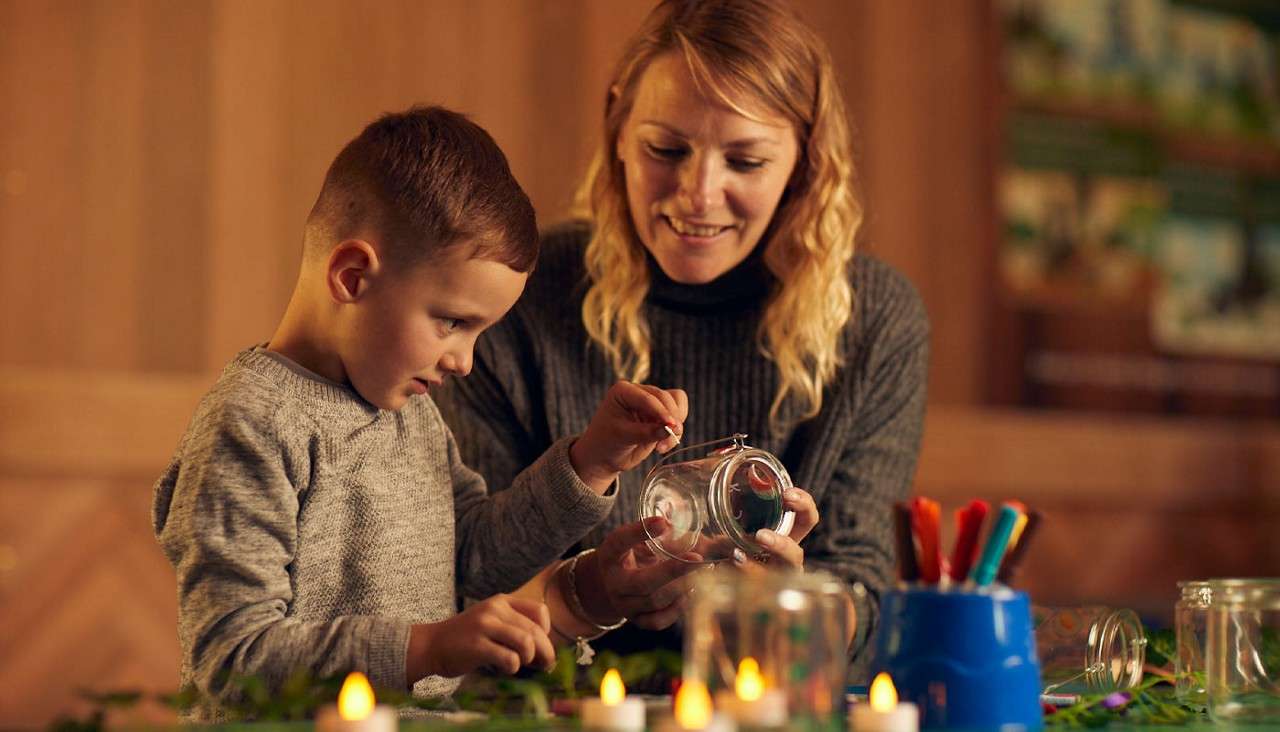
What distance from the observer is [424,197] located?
1.23m

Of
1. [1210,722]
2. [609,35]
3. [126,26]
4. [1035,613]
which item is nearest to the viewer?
[1210,722]

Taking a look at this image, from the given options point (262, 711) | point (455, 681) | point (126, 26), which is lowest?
point (455, 681)

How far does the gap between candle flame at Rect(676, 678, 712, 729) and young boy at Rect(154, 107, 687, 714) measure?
0.63 feet

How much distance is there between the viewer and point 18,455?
103 inches

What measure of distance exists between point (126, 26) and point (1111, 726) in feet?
7.70

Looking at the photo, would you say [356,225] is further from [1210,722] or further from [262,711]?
[1210,722]

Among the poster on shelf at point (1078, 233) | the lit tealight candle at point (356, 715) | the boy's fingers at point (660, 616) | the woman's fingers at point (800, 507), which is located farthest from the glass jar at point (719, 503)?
the poster on shelf at point (1078, 233)

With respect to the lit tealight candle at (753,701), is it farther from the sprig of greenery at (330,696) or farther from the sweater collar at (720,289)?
the sweater collar at (720,289)

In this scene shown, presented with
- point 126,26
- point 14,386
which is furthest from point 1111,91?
point 14,386

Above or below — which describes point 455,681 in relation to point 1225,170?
below

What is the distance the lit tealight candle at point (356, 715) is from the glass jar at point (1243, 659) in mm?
620

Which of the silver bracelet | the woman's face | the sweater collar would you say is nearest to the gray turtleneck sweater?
the sweater collar

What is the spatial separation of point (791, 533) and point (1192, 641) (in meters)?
0.35

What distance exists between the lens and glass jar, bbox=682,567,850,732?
0.84m
